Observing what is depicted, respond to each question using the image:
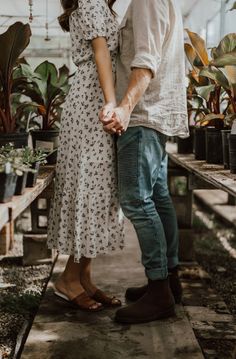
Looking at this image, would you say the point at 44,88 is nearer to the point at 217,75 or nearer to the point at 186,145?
the point at 217,75

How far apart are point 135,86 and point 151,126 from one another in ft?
0.67

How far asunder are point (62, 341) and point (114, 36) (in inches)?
49.2

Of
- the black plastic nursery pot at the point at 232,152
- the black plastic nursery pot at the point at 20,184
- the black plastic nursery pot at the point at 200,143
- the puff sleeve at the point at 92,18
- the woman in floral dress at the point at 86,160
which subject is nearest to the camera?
the black plastic nursery pot at the point at 20,184

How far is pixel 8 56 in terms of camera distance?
7.53 ft

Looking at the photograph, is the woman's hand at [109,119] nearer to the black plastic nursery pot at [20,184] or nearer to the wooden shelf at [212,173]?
the black plastic nursery pot at [20,184]

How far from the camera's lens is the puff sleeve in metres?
2.17

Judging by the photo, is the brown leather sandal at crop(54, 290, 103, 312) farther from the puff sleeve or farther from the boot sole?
the puff sleeve

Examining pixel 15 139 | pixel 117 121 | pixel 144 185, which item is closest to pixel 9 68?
pixel 15 139

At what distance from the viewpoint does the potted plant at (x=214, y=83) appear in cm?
270

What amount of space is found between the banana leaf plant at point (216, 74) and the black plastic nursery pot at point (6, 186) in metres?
1.25

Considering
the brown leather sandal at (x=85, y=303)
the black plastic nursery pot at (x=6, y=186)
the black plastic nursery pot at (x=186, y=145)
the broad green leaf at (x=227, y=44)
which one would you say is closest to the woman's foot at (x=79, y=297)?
the brown leather sandal at (x=85, y=303)

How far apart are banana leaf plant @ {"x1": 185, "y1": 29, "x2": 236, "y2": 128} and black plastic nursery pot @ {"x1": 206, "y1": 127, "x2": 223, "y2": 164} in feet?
0.22

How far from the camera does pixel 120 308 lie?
2424mm

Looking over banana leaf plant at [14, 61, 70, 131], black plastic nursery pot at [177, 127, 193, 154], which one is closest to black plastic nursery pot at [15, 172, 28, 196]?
banana leaf plant at [14, 61, 70, 131]
